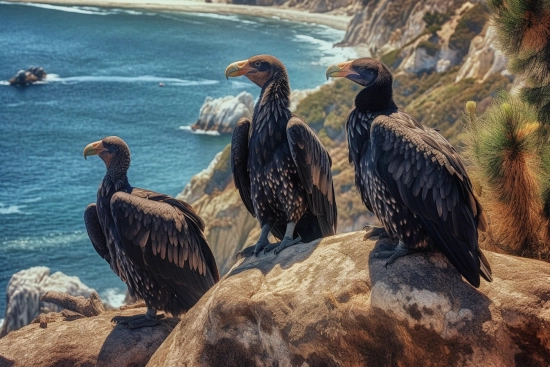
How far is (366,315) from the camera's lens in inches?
333

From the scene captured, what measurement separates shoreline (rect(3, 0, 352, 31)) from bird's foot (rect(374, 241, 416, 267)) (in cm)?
11389

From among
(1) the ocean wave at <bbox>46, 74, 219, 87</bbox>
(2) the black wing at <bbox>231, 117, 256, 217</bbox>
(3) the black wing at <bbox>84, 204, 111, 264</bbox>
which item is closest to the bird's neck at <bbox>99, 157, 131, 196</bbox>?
(3) the black wing at <bbox>84, 204, 111, 264</bbox>

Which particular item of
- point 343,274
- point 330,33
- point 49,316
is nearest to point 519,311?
point 343,274

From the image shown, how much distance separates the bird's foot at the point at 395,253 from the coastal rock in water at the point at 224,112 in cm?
6681

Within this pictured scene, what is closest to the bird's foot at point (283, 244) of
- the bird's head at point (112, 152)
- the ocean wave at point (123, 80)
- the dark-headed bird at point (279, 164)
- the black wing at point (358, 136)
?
the dark-headed bird at point (279, 164)

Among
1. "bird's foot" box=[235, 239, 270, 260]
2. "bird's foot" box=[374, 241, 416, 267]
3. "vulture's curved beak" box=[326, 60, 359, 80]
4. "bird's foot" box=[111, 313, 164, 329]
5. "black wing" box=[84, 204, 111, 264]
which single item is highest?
"vulture's curved beak" box=[326, 60, 359, 80]

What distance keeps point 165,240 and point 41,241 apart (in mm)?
49934

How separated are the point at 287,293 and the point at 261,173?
2.21 metres

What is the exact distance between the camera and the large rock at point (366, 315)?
807 centimetres

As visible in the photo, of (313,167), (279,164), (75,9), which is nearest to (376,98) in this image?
(313,167)

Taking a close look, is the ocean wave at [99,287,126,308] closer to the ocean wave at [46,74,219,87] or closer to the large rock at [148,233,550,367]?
the large rock at [148,233,550,367]

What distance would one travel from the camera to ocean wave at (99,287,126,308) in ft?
157

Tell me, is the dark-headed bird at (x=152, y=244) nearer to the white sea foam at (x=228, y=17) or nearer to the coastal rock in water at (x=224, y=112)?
the coastal rock in water at (x=224, y=112)

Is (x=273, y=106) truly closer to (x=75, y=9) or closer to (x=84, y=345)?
(x=84, y=345)
